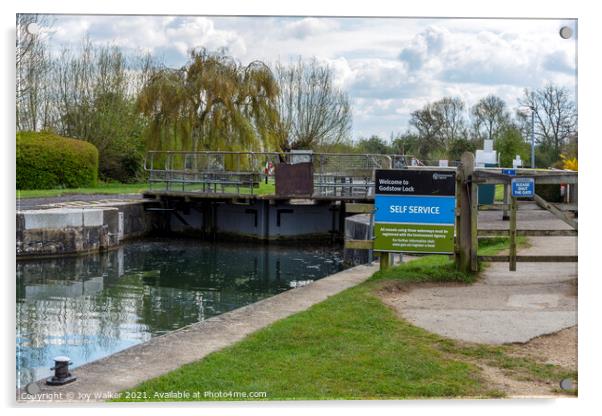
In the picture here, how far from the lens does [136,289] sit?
15.8m

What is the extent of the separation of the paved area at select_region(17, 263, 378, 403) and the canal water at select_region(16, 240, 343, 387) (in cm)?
51

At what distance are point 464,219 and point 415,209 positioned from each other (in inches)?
36.5

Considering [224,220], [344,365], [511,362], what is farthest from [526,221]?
[344,365]

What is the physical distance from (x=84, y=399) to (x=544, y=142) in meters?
6.44

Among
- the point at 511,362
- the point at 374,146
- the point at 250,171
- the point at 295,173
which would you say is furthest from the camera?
the point at 250,171

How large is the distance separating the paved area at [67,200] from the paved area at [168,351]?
292 inches

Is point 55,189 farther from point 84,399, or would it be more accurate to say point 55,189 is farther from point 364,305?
point 84,399

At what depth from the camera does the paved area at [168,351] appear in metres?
6.21

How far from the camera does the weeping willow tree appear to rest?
2788 cm

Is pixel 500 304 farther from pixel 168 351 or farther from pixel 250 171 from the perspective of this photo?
pixel 250 171

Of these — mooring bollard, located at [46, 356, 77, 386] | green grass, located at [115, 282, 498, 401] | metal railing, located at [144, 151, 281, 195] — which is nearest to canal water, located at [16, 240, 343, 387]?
mooring bollard, located at [46, 356, 77, 386]

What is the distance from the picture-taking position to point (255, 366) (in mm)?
6941

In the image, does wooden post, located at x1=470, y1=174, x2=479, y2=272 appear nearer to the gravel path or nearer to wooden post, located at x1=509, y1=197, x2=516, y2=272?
the gravel path

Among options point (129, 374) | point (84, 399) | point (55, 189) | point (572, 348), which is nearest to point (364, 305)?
point (572, 348)
